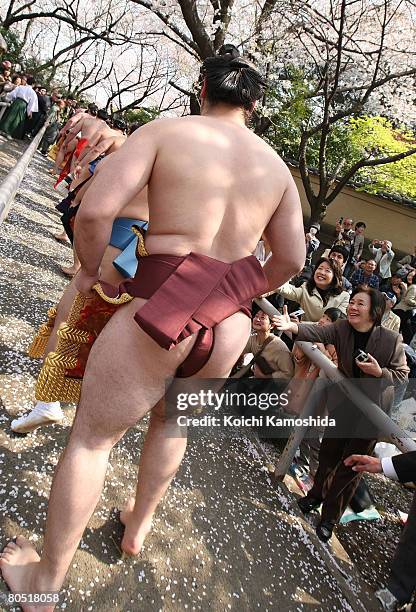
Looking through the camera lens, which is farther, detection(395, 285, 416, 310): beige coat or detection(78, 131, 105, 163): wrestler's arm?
detection(395, 285, 416, 310): beige coat

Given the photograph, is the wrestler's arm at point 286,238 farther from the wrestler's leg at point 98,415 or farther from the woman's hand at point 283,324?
the woman's hand at point 283,324

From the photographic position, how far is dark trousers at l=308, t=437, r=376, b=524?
276cm

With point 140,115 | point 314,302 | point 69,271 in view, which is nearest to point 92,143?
point 69,271

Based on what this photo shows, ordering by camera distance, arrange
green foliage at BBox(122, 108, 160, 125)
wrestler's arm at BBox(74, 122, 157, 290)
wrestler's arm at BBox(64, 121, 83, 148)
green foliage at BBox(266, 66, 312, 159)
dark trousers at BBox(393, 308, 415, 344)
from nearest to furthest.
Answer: wrestler's arm at BBox(74, 122, 157, 290) < wrestler's arm at BBox(64, 121, 83, 148) < dark trousers at BBox(393, 308, 415, 344) < green foliage at BBox(266, 66, 312, 159) < green foliage at BBox(122, 108, 160, 125)

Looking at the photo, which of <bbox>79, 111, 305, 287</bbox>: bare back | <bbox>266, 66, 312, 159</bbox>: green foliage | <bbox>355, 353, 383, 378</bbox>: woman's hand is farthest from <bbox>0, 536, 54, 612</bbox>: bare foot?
<bbox>266, 66, 312, 159</bbox>: green foliage

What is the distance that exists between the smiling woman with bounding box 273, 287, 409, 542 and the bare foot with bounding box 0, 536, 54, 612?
64.5 inches

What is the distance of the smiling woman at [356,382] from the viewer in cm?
276

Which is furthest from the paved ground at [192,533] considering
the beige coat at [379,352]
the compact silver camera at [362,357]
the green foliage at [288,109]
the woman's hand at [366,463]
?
the green foliage at [288,109]

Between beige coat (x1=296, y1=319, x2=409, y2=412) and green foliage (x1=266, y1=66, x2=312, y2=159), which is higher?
green foliage (x1=266, y1=66, x2=312, y2=159)

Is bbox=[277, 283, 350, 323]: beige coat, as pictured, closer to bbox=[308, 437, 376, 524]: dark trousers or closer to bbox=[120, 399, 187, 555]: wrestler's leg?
bbox=[308, 437, 376, 524]: dark trousers

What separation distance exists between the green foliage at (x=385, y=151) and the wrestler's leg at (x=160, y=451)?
14.7m

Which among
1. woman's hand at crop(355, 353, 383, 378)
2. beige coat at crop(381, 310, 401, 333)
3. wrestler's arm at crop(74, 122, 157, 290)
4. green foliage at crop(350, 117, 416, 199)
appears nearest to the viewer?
Result: wrestler's arm at crop(74, 122, 157, 290)

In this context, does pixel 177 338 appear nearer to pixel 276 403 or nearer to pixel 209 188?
pixel 209 188

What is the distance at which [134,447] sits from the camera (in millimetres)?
2660
